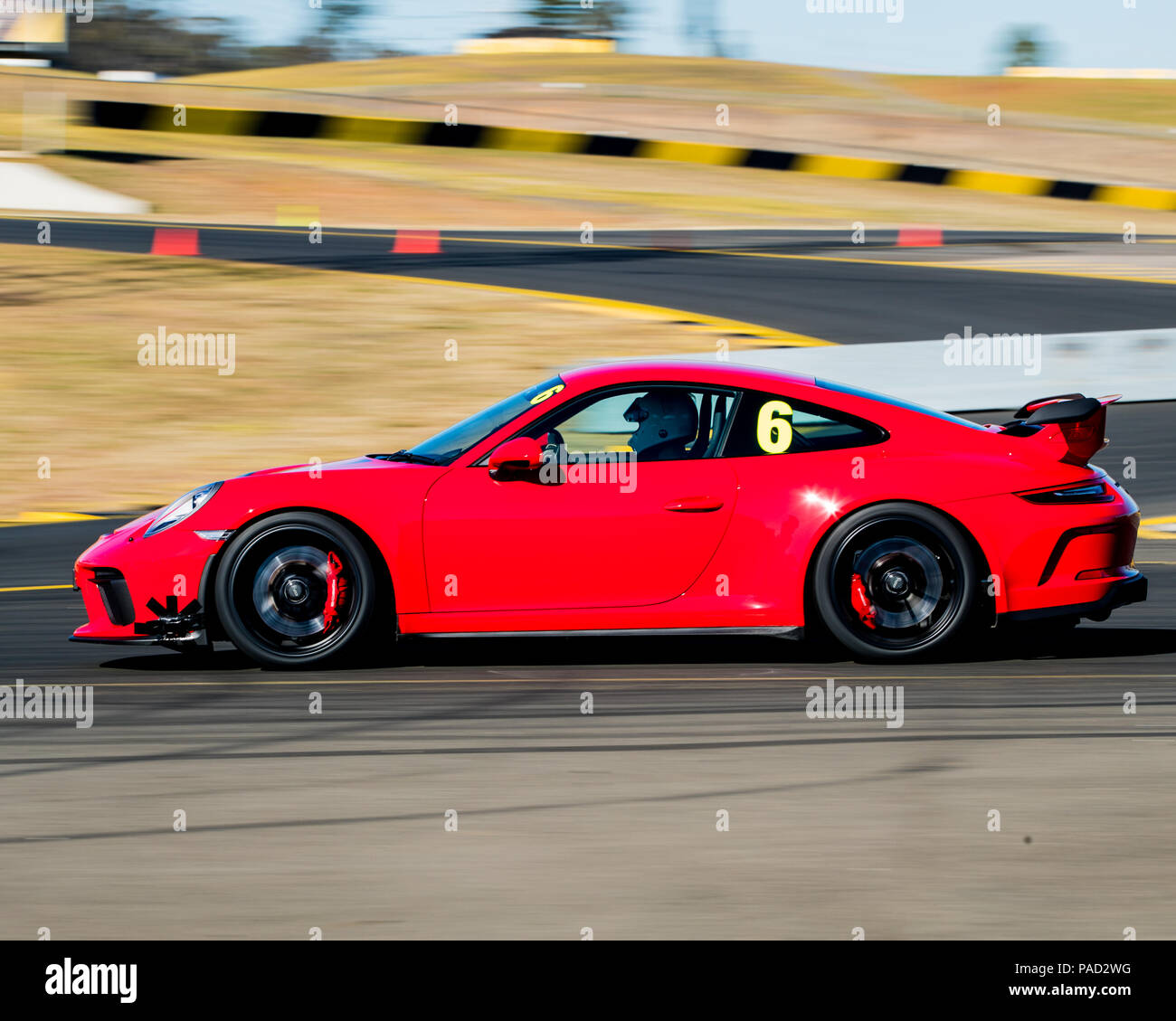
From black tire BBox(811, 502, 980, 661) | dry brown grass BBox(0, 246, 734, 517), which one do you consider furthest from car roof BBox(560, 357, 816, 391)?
dry brown grass BBox(0, 246, 734, 517)

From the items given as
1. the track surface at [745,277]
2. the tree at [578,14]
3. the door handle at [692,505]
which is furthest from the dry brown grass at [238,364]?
the tree at [578,14]

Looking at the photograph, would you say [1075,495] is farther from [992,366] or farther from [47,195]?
[47,195]

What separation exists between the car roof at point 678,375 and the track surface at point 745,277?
427 inches

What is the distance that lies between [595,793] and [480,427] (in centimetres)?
246

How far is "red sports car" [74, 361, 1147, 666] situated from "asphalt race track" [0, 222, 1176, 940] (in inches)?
9.0

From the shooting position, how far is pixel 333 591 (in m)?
7.14

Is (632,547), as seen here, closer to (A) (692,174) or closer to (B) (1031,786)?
(B) (1031,786)

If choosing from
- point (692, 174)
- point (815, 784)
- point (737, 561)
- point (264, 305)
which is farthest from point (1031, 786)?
point (692, 174)

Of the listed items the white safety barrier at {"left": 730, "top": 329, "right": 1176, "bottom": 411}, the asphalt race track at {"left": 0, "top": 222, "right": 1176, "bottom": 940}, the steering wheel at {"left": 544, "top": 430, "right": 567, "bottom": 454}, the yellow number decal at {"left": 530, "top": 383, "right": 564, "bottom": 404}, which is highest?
Answer: the white safety barrier at {"left": 730, "top": 329, "right": 1176, "bottom": 411}

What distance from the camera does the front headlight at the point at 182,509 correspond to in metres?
7.23

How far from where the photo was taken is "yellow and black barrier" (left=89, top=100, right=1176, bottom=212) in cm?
3788

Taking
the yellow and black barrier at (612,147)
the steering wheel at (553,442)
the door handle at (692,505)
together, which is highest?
the yellow and black barrier at (612,147)

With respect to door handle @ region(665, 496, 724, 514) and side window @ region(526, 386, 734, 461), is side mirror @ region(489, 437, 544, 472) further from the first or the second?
door handle @ region(665, 496, 724, 514)

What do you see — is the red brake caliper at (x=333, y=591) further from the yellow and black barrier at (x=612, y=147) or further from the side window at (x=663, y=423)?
the yellow and black barrier at (x=612, y=147)
